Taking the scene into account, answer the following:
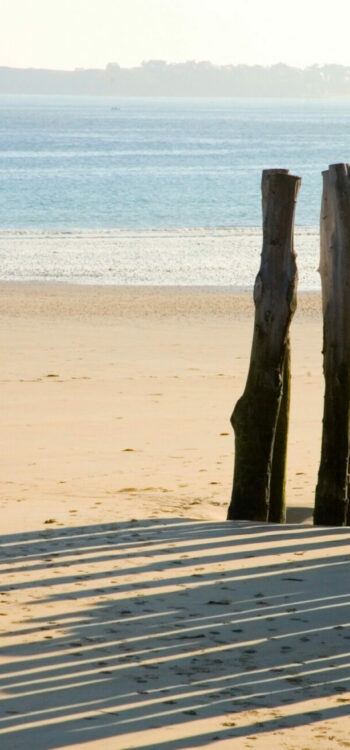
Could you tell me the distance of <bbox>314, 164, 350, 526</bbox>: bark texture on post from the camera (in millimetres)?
7348

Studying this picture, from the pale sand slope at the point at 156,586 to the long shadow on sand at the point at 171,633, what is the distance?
1 centimetres

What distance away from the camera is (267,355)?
746 cm

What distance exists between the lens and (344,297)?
24.3 feet

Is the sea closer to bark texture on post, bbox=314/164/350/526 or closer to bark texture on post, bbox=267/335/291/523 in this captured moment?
bark texture on post, bbox=267/335/291/523

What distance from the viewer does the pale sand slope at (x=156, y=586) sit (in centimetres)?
455

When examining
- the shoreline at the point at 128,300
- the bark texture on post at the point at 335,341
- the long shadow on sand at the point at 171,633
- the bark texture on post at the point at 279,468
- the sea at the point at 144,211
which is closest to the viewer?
the long shadow on sand at the point at 171,633

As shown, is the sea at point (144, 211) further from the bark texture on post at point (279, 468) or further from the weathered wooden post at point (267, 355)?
the weathered wooden post at point (267, 355)

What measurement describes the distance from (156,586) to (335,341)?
210 centimetres

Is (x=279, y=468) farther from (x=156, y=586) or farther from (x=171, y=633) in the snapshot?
(x=171, y=633)

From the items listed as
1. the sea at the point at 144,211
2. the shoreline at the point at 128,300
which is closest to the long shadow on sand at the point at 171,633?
the shoreline at the point at 128,300

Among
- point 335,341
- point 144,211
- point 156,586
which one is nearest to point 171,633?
point 156,586

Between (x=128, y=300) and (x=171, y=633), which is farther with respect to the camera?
(x=128, y=300)

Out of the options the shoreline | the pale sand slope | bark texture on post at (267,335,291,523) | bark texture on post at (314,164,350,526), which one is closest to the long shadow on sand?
the pale sand slope

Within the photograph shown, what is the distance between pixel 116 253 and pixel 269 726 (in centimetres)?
2720
